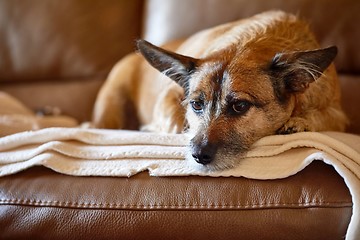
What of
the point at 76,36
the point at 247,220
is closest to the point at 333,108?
the point at 247,220

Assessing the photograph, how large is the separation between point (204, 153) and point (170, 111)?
0.54 m

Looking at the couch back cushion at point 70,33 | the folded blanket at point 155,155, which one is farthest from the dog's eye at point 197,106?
the couch back cushion at point 70,33

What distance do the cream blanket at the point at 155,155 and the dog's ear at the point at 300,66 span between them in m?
0.19

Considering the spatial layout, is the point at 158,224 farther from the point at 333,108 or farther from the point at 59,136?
the point at 333,108

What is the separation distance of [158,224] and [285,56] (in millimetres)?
653

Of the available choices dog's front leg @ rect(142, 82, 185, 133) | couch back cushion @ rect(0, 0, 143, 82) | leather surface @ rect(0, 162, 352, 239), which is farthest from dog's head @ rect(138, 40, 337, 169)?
couch back cushion @ rect(0, 0, 143, 82)

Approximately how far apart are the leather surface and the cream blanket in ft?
0.11

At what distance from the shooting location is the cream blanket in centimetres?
156

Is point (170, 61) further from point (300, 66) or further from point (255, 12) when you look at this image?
point (255, 12)

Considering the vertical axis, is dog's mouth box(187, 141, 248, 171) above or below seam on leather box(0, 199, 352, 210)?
Result: above

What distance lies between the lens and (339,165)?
153 cm

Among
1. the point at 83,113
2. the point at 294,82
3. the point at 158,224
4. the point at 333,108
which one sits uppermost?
the point at 294,82

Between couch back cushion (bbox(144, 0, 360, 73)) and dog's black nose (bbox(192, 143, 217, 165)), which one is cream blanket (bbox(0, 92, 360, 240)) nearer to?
dog's black nose (bbox(192, 143, 217, 165))

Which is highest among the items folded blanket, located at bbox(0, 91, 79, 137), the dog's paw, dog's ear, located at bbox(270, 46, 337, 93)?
dog's ear, located at bbox(270, 46, 337, 93)
